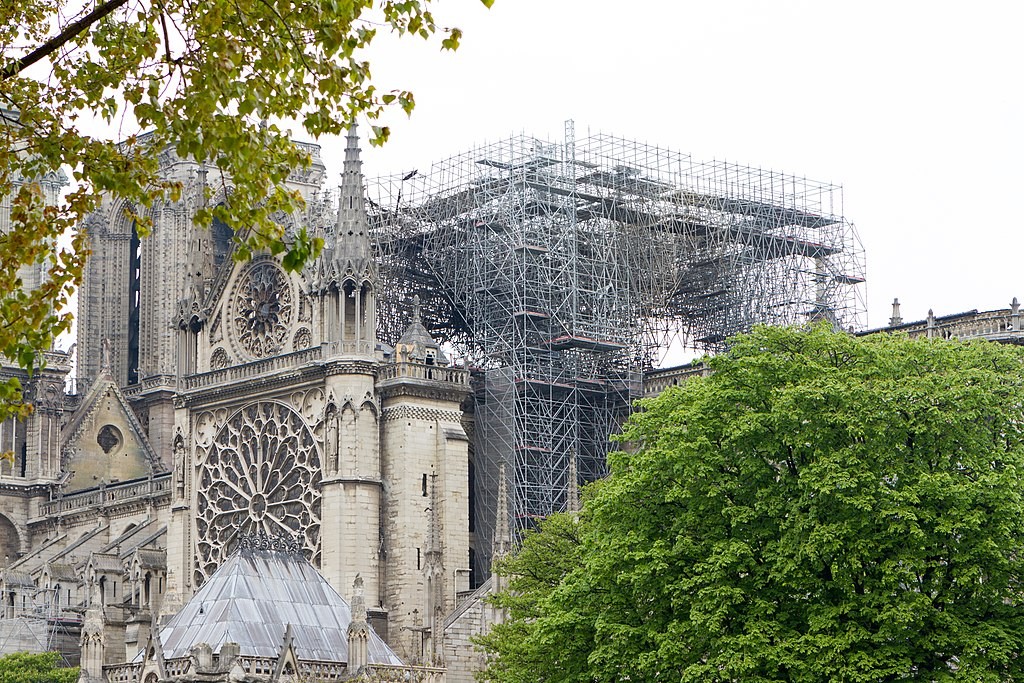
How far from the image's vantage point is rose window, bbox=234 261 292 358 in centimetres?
7306

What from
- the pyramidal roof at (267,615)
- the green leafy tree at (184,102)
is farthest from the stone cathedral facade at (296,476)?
the green leafy tree at (184,102)

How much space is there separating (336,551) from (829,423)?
2961 centimetres

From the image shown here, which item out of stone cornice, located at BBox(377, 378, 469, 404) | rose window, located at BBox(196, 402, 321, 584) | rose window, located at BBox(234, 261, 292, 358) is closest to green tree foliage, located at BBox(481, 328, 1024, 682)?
stone cornice, located at BBox(377, 378, 469, 404)

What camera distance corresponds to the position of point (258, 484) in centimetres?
7225

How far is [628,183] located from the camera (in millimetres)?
76312

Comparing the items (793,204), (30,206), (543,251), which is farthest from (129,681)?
(793,204)

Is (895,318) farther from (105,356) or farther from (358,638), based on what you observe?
(105,356)

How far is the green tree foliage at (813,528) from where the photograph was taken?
127 feet

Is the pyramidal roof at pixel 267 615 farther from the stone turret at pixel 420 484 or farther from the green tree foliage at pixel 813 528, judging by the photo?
the stone turret at pixel 420 484

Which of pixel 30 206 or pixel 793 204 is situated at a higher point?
pixel 793 204

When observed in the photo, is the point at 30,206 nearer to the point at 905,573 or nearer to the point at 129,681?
the point at 905,573

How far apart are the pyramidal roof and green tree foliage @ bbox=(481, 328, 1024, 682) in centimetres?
838

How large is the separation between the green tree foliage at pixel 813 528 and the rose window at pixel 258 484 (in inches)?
1035

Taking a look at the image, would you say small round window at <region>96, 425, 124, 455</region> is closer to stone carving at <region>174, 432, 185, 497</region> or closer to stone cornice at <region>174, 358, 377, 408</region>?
stone cornice at <region>174, 358, 377, 408</region>
